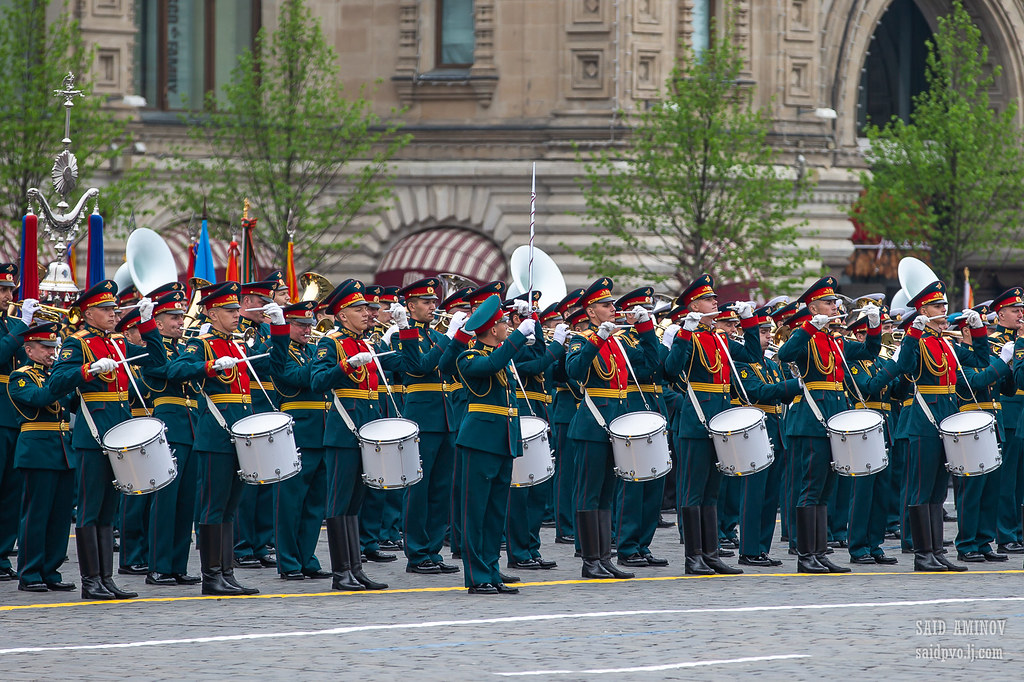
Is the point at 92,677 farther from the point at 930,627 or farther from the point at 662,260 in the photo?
the point at 662,260

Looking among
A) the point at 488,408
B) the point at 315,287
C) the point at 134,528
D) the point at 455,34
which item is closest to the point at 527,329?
the point at 488,408

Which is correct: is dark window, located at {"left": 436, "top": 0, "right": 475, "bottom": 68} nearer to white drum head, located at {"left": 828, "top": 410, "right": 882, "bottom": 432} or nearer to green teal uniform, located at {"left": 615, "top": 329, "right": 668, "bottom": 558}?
green teal uniform, located at {"left": 615, "top": 329, "right": 668, "bottom": 558}

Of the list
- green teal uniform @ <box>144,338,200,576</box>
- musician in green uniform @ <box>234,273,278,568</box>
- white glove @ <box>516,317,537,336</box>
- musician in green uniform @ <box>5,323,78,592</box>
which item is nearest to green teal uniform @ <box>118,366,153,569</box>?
green teal uniform @ <box>144,338,200,576</box>

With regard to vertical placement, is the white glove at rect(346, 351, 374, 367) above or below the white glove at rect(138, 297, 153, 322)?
below

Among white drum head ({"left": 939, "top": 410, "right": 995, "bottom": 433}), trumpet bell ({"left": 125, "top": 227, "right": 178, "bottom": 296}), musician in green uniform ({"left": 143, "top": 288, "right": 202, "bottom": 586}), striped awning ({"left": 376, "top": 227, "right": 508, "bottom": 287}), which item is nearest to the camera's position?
musician in green uniform ({"left": 143, "top": 288, "right": 202, "bottom": 586})

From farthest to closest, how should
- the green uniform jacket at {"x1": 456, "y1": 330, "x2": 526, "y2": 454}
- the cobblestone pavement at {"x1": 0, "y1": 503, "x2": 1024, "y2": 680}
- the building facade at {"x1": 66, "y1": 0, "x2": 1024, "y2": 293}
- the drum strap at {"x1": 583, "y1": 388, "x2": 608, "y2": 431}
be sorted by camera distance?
the building facade at {"x1": 66, "y1": 0, "x2": 1024, "y2": 293}
the drum strap at {"x1": 583, "y1": 388, "x2": 608, "y2": 431}
the green uniform jacket at {"x1": 456, "y1": 330, "x2": 526, "y2": 454}
the cobblestone pavement at {"x1": 0, "y1": 503, "x2": 1024, "y2": 680}

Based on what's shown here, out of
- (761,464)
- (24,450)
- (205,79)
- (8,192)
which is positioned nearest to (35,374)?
(24,450)

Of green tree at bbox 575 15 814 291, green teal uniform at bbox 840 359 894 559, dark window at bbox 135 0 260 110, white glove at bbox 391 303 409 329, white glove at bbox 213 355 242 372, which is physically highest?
dark window at bbox 135 0 260 110

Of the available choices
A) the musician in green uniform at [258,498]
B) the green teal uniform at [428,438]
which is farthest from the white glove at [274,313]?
the green teal uniform at [428,438]

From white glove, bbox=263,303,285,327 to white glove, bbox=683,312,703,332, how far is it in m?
2.63

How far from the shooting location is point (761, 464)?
11.9 metres

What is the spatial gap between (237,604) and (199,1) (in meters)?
19.8

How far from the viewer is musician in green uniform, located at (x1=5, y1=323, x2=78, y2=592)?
447 inches

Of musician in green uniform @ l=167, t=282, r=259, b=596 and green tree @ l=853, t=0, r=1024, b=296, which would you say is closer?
musician in green uniform @ l=167, t=282, r=259, b=596
